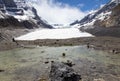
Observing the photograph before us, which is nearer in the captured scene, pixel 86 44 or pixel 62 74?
pixel 62 74

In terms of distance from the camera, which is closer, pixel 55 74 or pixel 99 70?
pixel 55 74

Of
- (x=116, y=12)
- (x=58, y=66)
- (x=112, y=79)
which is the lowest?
(x=112, y=79)

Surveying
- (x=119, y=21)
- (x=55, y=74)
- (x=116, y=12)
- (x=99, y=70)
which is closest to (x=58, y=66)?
(x=55, y=74)

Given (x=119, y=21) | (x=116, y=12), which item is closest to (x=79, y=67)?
(x=119, y=21)

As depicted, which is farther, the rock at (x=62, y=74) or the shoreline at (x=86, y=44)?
the shoreline at (x=86, y=44)

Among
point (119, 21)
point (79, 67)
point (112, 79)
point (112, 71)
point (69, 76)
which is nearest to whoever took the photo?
point (69, 76)

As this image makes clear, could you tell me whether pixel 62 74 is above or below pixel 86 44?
below

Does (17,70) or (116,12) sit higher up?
(116,12)

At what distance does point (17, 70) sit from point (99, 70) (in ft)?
30.9

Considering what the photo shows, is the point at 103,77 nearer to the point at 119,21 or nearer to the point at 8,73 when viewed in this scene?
the point at 8,73

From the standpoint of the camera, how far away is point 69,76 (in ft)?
72.2

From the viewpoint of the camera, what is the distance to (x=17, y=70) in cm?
3189

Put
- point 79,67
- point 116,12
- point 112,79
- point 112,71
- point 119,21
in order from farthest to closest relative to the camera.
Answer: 1. point 116,12
2. point 119,21
3. point 79,67
4. point 112,71
5. point 112,79

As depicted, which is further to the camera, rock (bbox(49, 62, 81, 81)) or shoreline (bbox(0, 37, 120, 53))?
shoreline (bbox(0, 37, 120, 53))
